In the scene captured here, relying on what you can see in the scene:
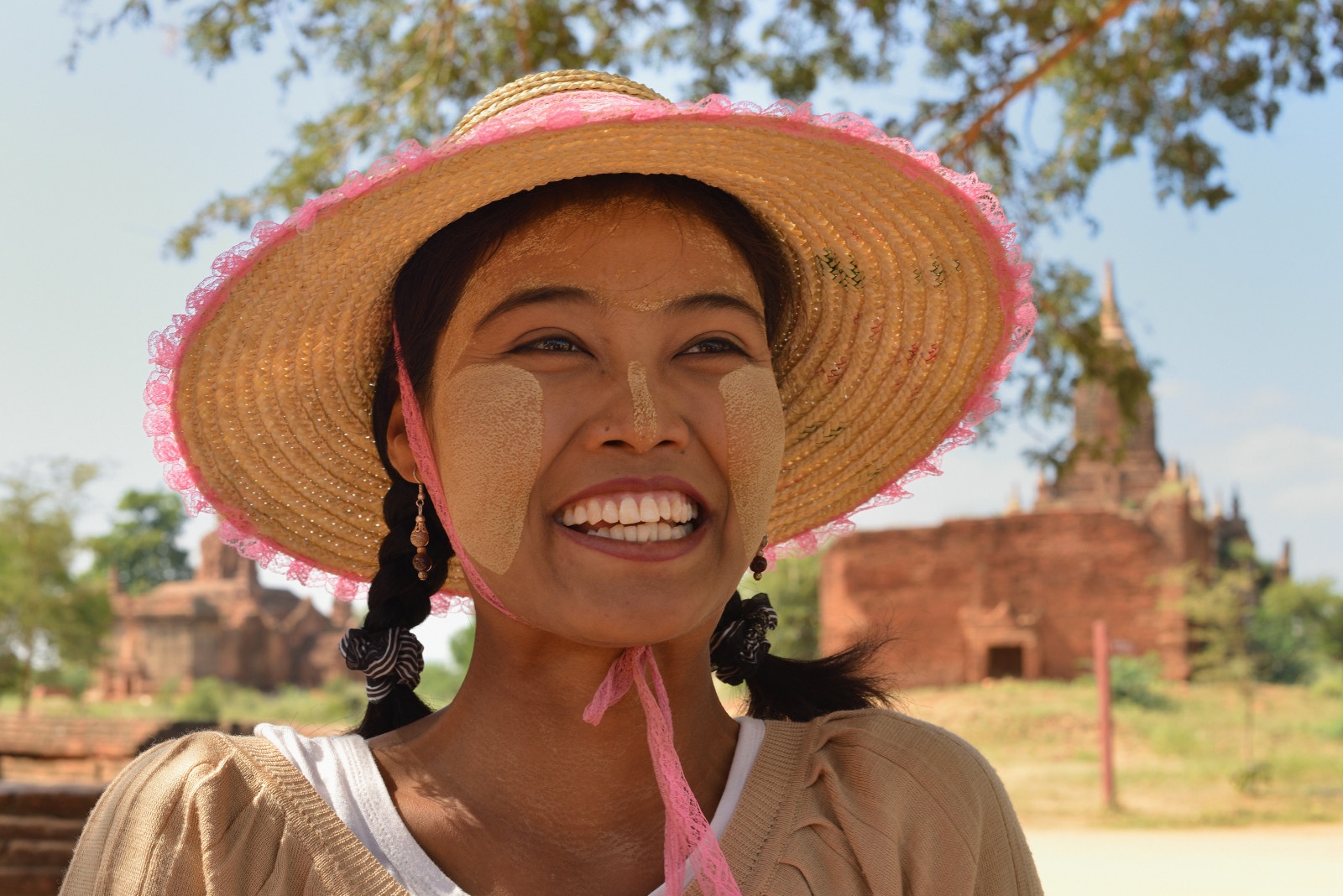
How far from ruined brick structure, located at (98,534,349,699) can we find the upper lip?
41442 millimetres

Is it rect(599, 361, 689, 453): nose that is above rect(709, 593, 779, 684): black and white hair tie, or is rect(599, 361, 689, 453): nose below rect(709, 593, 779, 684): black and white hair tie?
above

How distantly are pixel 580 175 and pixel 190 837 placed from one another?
96 centimetres

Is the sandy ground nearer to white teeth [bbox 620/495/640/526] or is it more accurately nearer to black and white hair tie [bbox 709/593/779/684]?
black and white hair tie [bbox 709/593/779/684]

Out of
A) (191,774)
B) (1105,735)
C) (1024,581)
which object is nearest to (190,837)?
(191,774)

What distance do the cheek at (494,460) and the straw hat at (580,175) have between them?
259mm

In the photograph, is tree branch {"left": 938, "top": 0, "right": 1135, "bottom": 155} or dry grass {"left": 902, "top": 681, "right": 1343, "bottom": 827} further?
dry grass {"left": 902, "top": 681, "right": 1343, "bottom": 827}

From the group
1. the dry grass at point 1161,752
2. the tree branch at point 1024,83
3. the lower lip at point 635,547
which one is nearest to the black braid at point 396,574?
the lower lip at point 635,547

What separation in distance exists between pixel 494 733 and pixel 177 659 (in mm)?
43505

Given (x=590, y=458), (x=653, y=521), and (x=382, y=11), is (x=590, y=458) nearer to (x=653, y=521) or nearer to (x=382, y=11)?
(x=653, y=521)

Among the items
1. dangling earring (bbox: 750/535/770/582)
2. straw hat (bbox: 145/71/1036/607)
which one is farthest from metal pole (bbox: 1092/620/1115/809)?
dangling earring (bbox: 750/535/770/582)

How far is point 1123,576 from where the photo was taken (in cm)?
2928

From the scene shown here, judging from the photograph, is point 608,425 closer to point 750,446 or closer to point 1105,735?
point 750,446

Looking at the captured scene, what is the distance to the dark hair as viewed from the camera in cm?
173

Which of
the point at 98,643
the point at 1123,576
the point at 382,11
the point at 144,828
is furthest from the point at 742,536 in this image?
the point at 98,643
